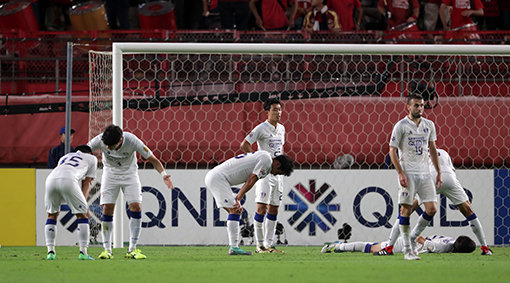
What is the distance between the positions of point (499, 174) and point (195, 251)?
4584 mm

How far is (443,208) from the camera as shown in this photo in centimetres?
1155

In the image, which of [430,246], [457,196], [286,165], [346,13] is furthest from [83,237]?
[346,13]

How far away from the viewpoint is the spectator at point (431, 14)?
15419 millimetres

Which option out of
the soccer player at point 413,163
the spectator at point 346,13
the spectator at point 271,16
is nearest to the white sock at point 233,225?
the soccer player at point 413,163

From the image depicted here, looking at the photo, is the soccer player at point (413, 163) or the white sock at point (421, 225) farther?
the white sock at point (421, 225)

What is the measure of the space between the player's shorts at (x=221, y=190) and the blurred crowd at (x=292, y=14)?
21.1ft

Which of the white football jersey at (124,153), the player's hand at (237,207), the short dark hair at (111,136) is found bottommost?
the player's hand at (237,207)

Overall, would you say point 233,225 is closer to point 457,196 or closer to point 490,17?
point 457,196

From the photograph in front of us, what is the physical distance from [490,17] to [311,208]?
752cm

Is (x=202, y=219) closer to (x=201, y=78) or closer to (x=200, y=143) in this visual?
(x=200, y=143)

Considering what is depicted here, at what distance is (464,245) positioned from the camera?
384 inches

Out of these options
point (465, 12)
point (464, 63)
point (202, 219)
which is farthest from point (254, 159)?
point (465, 12)

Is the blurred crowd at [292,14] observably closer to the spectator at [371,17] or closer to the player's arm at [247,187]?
the spectator at [371,17]

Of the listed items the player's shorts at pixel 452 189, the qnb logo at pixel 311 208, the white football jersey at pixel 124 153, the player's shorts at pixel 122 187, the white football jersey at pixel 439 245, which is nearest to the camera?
the white football jersey at pixel 124 153
